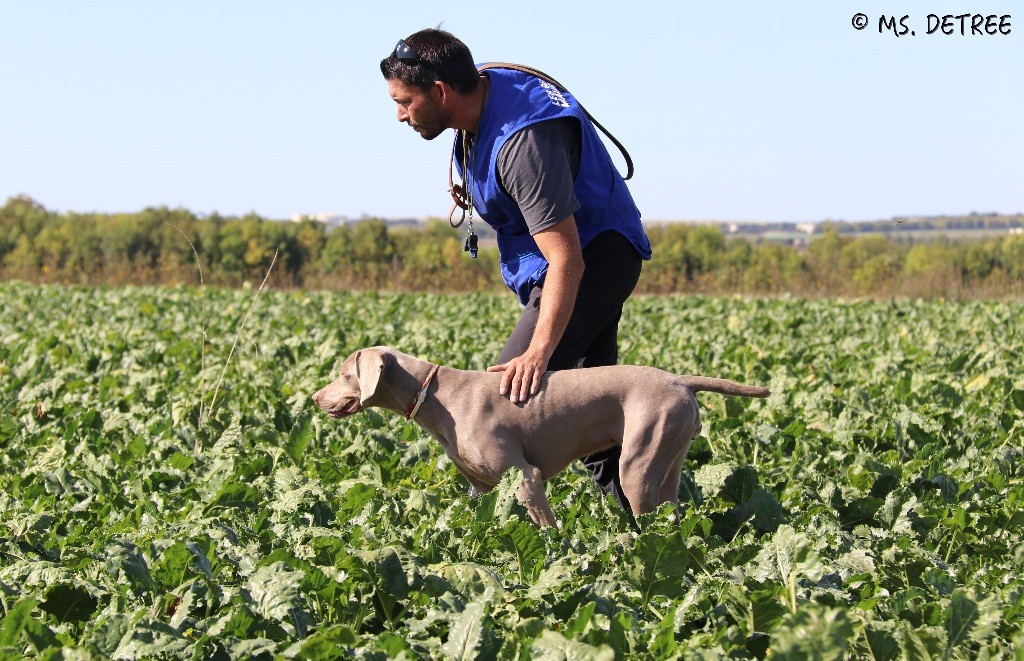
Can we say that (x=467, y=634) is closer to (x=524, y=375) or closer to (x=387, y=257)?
(x=524, y=375)

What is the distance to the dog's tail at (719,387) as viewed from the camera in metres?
4.52

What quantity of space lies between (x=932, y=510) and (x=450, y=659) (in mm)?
2588

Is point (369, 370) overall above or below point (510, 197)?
below

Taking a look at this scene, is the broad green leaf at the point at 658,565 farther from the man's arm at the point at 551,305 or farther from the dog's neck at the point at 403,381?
the dog's neck at the point at 403,381

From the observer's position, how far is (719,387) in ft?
15.0

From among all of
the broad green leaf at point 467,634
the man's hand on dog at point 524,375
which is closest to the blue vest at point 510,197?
the man's hand on dog at point 524,375

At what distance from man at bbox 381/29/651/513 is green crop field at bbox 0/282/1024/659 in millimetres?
770

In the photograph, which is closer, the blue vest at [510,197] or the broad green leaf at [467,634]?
the broad green leaf at [467,634]

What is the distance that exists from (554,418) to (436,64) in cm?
145

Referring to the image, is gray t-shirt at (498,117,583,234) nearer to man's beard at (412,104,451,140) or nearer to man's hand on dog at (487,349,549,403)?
man's beard at (412,104,451,140)

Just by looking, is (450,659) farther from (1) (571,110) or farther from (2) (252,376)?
(2) (252,376)

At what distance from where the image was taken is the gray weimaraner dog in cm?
439

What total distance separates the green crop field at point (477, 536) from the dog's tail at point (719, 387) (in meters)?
0.45

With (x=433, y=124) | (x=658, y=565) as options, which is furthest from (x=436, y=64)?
(x=658, y=565)
